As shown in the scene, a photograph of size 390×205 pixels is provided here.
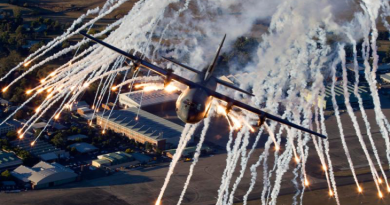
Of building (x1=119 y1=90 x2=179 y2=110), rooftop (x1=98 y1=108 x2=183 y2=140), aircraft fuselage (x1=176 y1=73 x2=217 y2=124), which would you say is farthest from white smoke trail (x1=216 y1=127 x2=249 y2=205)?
building (x1=119 y1=90 x2=179 y2=110)

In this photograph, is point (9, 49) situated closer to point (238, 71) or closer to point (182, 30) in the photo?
point (182, 30)

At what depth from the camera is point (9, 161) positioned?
307 ft

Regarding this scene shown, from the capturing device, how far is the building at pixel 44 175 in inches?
3425

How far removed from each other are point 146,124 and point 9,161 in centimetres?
2484

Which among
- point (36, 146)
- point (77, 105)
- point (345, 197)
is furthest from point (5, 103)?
point (345, 197)

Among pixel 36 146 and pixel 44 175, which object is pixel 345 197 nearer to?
pixel 44 175

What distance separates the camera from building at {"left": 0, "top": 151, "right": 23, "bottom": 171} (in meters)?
92.6

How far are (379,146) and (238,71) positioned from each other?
3133 centimetres

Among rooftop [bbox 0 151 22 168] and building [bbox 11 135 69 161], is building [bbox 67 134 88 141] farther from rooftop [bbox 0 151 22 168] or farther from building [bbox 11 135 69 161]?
rooftop [bbox 0 151 22 168]

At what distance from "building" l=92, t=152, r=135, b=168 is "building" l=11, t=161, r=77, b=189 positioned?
16.8ft

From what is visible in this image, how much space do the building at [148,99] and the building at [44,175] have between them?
32.5 m

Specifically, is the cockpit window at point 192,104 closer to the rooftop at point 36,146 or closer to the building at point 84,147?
the building at point 84,147

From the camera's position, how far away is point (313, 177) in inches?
3666

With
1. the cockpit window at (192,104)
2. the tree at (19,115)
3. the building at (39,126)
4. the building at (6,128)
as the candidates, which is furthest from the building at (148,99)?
the cockpit window at (192,104)
